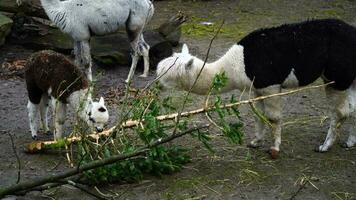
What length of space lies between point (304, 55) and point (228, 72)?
78 centimetres

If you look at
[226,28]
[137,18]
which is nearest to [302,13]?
[226,28]

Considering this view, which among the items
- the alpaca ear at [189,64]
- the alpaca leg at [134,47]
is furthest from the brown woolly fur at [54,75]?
the alpaca leg at [134,47]

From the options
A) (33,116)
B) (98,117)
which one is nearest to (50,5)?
(33,116)

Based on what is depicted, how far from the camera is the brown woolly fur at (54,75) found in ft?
20.3

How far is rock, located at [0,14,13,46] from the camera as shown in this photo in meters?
9.39

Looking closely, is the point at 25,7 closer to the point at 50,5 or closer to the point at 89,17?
the point at 50,5

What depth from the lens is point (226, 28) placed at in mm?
11461

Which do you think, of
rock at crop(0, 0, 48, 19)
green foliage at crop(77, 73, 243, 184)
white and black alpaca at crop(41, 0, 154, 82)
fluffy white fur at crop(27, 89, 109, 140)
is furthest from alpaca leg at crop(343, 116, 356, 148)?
rock at crop(0, 0, 48, 19)

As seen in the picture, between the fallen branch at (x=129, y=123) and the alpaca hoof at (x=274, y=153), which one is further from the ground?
the fallen branch at (x=129, y=123)

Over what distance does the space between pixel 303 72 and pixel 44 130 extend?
3047 mm

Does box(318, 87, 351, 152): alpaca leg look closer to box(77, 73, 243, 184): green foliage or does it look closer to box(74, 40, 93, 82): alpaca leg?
box(77, 73, 243, 184): green foliage

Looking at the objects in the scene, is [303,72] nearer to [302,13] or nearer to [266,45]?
[266,45]

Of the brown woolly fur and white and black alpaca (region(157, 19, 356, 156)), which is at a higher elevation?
white and black alpaca (region(157, 19, 356, 156))

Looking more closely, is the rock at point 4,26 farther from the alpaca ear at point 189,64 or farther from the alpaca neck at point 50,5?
the alpaca ear at point 189,64
